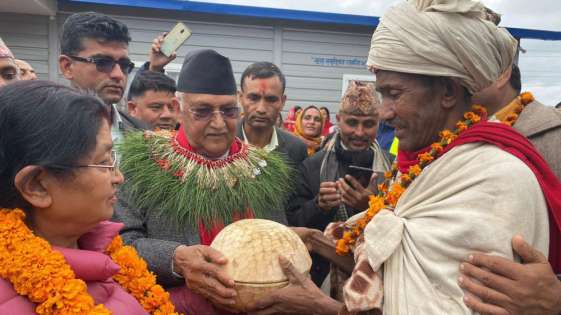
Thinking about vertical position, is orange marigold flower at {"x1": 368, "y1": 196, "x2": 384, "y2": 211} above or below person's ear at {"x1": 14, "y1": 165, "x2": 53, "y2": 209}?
below

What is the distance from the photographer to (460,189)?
1.84 metres

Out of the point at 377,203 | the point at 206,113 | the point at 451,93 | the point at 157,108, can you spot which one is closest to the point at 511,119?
the point at 451,93

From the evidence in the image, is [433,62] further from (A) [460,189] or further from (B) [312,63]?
(B) [312,63]

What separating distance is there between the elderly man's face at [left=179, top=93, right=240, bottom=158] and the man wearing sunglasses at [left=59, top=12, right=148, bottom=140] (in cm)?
103

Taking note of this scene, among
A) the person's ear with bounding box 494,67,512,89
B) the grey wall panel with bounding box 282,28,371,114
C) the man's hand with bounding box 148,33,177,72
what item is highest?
the grey wall panel with bounding box 282,28,371,114

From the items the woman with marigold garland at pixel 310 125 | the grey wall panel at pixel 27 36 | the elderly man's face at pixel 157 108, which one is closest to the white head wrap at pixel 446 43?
the elderly man's face at pixel 157 108

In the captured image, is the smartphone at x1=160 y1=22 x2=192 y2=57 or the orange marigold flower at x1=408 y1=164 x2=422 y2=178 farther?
the smartphone at x1=160 y1=22 x2=192 y2=57

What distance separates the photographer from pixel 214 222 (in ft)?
8.76

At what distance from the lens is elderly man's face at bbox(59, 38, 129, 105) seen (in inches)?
140

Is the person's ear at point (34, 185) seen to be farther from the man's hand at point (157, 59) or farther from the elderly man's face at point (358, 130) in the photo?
the man's hand at point (157, 59)

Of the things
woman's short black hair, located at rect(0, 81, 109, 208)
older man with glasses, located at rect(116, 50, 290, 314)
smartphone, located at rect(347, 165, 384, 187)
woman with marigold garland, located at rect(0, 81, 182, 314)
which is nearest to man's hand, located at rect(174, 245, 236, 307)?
older man with glasses, located at rect(116, 50, 290, 314)

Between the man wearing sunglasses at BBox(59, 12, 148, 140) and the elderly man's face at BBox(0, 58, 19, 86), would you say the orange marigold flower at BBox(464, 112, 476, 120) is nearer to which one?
the man wearing sunglasses at BBox(59, 12, 148, 140)

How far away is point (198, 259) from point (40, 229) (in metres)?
0.71

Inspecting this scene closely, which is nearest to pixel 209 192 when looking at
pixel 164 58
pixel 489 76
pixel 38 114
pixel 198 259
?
pixel 198 259
